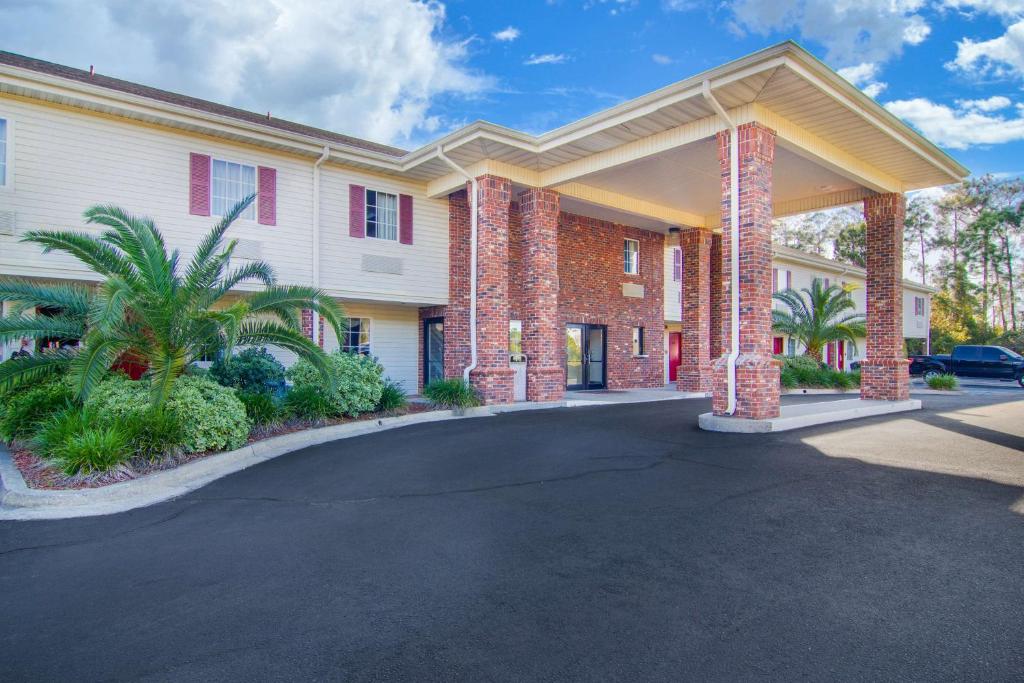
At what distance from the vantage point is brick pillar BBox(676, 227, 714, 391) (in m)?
17.9

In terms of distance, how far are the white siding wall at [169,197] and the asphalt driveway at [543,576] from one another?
7.22m

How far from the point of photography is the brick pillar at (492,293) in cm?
1336

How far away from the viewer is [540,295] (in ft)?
45.9

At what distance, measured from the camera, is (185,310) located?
7.80 m

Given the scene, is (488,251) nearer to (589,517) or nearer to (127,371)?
(127,371)

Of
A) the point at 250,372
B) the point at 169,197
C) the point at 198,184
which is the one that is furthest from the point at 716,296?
the point at 169,197

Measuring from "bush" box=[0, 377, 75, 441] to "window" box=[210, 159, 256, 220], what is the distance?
4.83 meters

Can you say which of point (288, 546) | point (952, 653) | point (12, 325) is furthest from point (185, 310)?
point (952, 653)

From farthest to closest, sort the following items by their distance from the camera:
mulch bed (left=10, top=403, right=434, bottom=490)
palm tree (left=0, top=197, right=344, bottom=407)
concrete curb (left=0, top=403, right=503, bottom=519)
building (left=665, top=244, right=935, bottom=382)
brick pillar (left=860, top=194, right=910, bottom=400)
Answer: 1. building (left=665, top=244, right=935, bottom=382)
2. brick pillar (left=860, top=194, right=910, bottom=400)
3. palm tree (left=0, top=197, right=344, bottom=407)
4. mulch bed (left=10, top=403, right=434, bottom=490)
5. concrete curb (left=0, top=403, right=503, bottom=519)

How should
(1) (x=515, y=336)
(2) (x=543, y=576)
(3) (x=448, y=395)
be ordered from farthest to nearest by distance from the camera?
→ 1. (1) (x=515, y=336)
2. (3) (x=448, y=395)
3. (2) (x=543, y=576)

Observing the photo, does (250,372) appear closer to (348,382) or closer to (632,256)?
(348,382)

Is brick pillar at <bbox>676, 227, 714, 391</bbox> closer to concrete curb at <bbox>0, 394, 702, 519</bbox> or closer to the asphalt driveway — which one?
the asphalt driveway

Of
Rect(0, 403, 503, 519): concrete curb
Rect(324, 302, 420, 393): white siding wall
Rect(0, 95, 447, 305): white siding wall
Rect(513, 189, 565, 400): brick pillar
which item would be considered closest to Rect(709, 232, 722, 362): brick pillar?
Rect(513, 189, 565, 400): brick pillar

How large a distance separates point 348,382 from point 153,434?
3.52 metres
